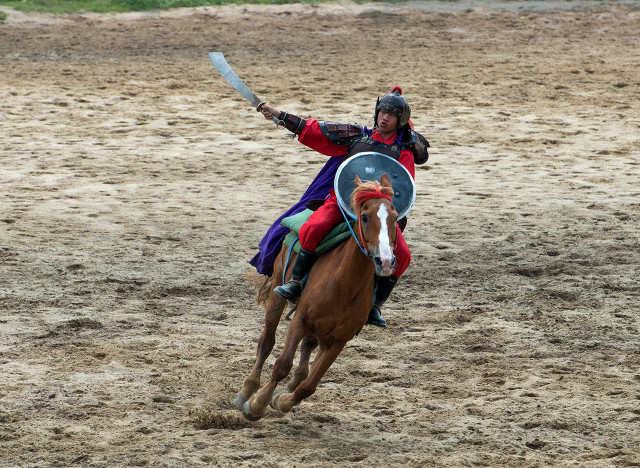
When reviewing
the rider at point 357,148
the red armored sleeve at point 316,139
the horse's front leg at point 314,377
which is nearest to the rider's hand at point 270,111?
the rider at point 357,148

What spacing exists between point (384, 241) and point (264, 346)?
1554mm

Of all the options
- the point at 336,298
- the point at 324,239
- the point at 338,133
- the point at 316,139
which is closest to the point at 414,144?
the point at 338,133

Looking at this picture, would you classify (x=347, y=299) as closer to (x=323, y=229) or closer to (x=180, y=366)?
(x=323, y=229)

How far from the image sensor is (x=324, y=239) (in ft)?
16.3

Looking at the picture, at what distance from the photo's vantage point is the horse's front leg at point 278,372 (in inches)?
189

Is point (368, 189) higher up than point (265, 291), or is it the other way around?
point (368, 189)

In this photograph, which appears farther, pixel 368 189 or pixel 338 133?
pixel 338 133

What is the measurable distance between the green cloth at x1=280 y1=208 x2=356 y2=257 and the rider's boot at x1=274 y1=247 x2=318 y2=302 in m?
0.06

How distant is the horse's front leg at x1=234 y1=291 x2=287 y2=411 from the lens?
5188 mm

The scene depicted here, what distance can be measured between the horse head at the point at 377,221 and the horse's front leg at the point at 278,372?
2.61 feet

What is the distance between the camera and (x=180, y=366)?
5.71 metres

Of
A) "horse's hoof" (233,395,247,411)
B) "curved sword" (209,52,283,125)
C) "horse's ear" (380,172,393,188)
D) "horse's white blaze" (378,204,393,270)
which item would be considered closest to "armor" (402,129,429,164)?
"horse's ear" (380,172,393,188)

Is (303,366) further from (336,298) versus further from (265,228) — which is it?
(265,228)

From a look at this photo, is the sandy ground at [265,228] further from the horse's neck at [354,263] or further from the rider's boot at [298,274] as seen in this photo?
the horse's neck at [354,263]
